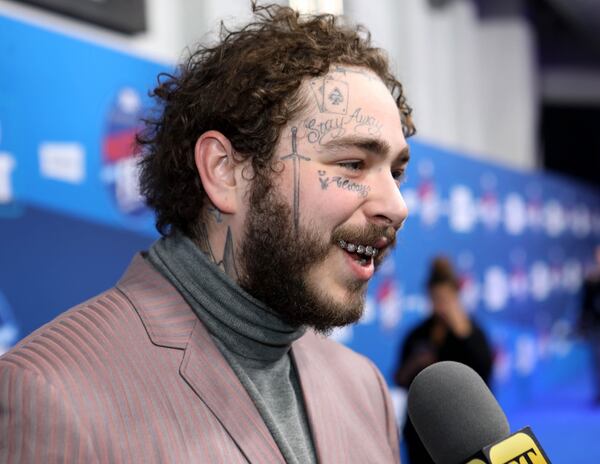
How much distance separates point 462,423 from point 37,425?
0.65 meters

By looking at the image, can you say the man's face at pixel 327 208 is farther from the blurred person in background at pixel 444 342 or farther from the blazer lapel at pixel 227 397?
the blurred person in background at pixel 444 342

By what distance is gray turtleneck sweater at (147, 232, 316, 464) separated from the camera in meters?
1.50

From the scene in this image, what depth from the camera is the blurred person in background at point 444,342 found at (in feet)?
13.2

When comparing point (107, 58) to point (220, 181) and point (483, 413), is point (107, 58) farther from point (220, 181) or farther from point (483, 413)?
point (483, 413)

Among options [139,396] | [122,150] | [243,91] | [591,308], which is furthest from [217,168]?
[591,308]

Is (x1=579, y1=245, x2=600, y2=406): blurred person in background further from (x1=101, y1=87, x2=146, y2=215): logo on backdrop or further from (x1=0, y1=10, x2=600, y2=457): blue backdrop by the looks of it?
(x1=101, y1=87, x2=146, y2=215): logo on backdrop

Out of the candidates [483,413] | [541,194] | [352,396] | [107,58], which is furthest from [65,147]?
[541,194]

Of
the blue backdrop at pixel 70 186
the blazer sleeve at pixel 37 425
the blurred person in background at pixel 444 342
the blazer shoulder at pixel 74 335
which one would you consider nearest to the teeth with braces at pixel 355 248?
the blazer shoulder at pixel 74 335

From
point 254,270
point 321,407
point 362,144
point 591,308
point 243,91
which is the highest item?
point 243,91

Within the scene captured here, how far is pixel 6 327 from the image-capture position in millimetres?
2447

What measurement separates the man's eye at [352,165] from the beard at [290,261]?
0.35 feet

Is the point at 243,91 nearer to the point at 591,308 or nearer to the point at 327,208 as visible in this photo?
the point at 327,208

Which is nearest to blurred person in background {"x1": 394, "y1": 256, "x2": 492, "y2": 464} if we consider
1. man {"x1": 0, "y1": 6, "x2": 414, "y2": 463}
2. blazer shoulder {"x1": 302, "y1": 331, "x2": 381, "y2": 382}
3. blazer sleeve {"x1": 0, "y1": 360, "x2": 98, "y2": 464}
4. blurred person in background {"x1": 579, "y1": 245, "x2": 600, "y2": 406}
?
blazer shoulder {"x1": 302, "y1": 331, "x2": 381, "y2": 382}

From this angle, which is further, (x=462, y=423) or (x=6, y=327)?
(x=6, y=327)
